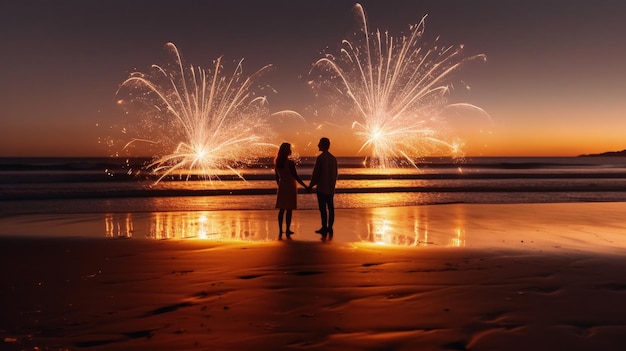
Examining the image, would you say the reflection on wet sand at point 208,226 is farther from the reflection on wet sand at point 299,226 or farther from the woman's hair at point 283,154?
the woman's hair at point 283,154

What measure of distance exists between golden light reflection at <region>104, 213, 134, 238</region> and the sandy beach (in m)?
0.96

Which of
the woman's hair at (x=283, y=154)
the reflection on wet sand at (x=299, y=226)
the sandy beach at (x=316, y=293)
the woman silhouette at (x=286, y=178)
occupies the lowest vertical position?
the sandy beach at (x=316, y=293)

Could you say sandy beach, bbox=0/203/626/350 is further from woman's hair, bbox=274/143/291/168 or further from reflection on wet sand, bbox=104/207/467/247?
woman's hair, bbox=274/143/291/168

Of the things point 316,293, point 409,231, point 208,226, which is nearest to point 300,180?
point 409,231

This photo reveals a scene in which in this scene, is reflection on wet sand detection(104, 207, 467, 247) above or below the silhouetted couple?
below

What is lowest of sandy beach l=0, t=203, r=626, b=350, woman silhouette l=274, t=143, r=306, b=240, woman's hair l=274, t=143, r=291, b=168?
sandy beach l=0, t=203, r=626, b=350

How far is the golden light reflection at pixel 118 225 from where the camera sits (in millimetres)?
13358

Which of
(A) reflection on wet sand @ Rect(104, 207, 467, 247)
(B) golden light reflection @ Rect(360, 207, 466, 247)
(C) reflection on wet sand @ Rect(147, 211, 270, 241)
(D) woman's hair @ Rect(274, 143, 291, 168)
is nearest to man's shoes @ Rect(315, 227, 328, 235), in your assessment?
(A) reflection on wet sand @ Rect(104, 207, 467, 247)

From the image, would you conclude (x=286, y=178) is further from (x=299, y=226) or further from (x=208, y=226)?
(x=208, y=226)

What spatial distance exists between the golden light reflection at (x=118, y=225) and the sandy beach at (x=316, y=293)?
959mm

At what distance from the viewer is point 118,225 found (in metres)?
15.2

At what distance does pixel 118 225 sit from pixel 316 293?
972 cm

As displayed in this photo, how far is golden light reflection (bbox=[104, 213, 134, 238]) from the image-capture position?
43.8 feet

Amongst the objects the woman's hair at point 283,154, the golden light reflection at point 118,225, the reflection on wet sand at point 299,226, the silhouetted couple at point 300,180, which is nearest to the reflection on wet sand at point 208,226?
the reflection on wet sand at point 299,226
